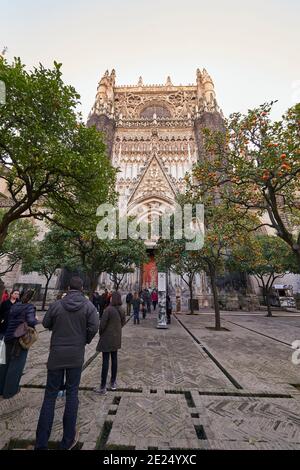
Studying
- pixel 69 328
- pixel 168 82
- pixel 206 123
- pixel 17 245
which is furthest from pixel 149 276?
pixel 168 82

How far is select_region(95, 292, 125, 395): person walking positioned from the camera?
13.4 ft

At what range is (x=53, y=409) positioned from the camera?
8.27 feet

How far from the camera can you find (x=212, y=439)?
2.75m

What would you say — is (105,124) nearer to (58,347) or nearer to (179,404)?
(58,347)

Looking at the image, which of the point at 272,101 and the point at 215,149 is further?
the point at 215,149

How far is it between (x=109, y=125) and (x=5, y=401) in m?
35.8

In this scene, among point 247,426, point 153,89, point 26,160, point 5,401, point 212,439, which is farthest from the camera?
point 153,89

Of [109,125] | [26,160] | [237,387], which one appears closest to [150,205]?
[109,125]

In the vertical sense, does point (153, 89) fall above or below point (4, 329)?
above

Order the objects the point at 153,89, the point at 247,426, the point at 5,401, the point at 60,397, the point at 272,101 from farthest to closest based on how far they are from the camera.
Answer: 1. the point at 153,89
2. the point at 272,101
3. the point at 60,397
4. the point at 5,401
5. the point at 247,426

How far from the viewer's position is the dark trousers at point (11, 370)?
384 cm

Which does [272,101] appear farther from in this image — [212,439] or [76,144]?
[212,439]

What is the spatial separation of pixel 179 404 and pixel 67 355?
240cm

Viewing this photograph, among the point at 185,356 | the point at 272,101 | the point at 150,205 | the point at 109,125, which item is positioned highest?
the point at 109,125
